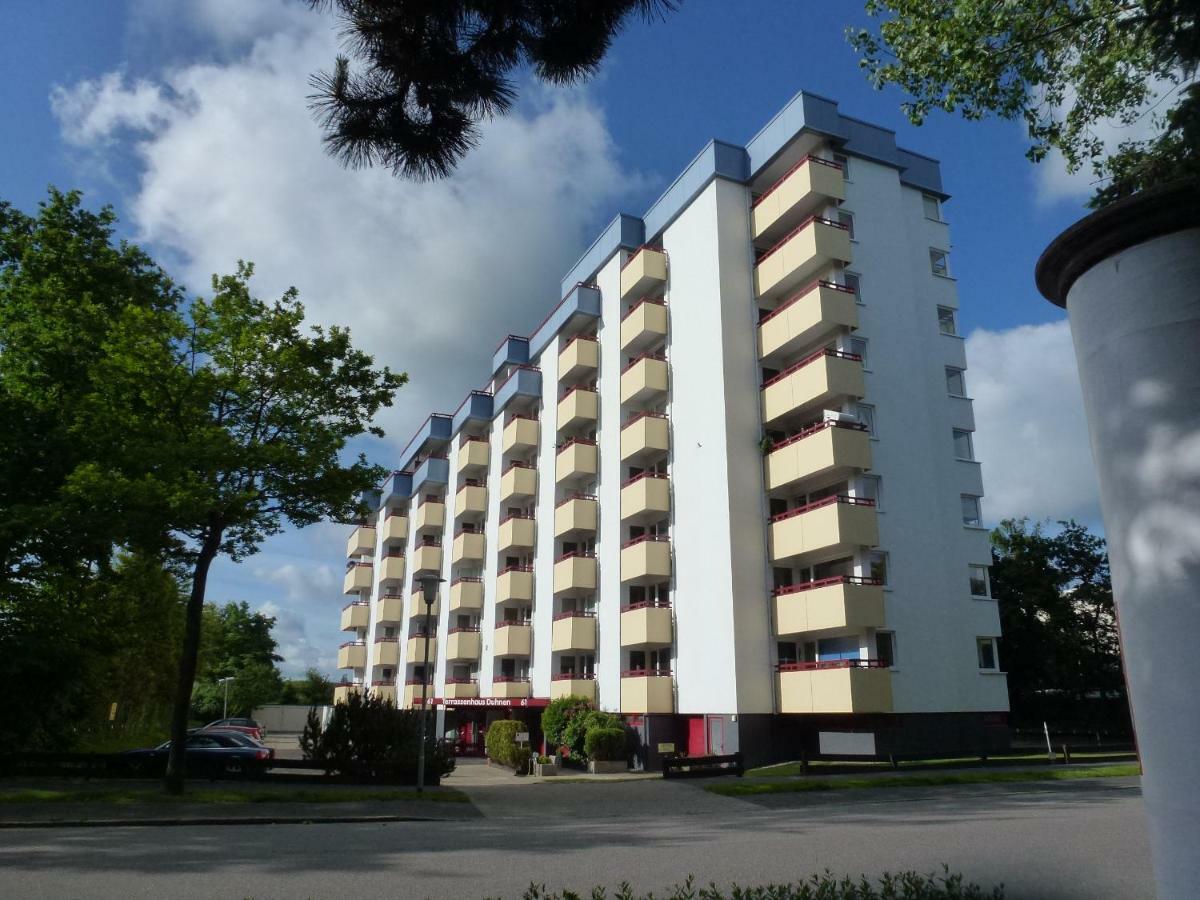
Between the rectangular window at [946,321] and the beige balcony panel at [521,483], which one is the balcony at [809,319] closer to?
the rectangular window at [946,321]

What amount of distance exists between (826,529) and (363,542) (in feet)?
165

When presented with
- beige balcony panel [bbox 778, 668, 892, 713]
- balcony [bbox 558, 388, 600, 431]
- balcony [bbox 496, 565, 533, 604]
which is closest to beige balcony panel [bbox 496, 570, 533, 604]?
balcony [bbox 496, 565, 533, 604]

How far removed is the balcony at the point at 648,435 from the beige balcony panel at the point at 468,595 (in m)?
17.2

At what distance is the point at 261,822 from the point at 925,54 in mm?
17582

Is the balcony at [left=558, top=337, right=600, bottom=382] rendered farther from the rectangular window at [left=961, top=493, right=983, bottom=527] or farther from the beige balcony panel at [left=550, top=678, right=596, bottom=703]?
the rectangular window at [left=961, top=493, right=983, bottom=527]

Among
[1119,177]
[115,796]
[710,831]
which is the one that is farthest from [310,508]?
[1119,177]

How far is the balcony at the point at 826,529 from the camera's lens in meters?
28.2

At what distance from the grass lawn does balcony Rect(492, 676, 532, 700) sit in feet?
64.7

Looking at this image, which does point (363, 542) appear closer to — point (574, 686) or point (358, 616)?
point (358, 616)

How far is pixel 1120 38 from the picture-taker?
907 centimetres

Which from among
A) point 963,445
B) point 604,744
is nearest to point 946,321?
point 963,445

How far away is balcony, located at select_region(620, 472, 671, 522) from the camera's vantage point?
3475 cm

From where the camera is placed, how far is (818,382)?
98.4 feet

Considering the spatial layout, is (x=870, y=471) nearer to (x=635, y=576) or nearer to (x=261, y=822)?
(x=635, y=576)
